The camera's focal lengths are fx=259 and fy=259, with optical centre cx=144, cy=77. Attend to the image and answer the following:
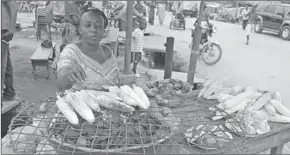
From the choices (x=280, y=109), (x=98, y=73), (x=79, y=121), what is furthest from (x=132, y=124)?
(x=280, y=109)

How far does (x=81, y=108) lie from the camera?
1.80m

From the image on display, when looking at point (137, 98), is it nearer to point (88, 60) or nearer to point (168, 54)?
point (88, 60)

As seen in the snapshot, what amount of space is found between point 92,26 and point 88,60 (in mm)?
388

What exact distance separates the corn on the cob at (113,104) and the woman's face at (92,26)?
94 centimetres

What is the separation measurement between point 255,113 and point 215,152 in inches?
35.4

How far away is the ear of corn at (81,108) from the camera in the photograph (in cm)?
176

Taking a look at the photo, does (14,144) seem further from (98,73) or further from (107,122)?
(98,73)

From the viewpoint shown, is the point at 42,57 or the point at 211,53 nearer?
the point at 42,57

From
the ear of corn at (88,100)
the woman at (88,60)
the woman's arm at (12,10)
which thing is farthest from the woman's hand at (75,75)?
the woman's arm at (12,10)

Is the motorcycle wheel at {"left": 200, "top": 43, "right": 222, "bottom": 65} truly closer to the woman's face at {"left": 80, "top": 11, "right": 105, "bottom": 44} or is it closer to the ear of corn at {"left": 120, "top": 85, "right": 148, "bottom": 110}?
the woman's face at {"left": 80, "top": 11, "right": 105, "bottom": 44}

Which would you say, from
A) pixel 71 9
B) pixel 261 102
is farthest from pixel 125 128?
pixel 71 9

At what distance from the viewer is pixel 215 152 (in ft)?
5.95

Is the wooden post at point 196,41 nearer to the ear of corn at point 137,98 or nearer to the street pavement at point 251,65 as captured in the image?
the street pavement at point 251,65

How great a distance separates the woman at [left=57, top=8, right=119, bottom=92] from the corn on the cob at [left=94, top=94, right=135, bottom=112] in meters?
0.48
